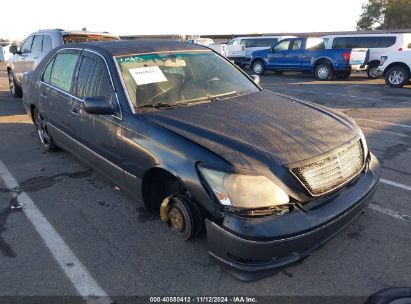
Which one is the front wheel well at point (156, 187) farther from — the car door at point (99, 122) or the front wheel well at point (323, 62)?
the front wheel well at point (323, 62)

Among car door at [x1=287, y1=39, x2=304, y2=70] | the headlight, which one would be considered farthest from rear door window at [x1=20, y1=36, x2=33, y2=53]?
car door at [x1=287, y1=39, x2=304, y2=70]

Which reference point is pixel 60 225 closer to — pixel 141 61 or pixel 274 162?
pixel 141 61

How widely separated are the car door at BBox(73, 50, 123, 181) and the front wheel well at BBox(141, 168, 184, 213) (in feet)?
1.30

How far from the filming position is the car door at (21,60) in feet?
30.0

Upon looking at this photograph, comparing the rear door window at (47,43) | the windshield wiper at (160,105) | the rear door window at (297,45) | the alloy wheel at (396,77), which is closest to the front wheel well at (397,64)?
the alloy wheel at (396,77)

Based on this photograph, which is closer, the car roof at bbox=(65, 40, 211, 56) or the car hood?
the car hood

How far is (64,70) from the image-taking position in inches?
179

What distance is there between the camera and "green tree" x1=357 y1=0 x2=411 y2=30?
3982 centimetres

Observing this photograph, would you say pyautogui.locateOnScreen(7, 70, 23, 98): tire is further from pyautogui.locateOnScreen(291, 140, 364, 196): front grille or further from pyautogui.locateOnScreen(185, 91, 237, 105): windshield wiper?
pyautogui.locateOnScreen(291, 140, 364, 196): front grille

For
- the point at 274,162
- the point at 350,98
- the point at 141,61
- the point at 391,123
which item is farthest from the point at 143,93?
the point at 350,98

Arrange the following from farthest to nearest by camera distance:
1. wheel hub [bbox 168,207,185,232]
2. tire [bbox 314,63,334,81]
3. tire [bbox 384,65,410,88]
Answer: tire [bbox 314,63,334,81] → tire [bbox 384,65,410,88] → wheel hub [bbox 168,207,185,232]

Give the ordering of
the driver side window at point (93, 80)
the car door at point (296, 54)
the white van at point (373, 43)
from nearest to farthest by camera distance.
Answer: the driver side window at point (93, 80) < the white van at point (373, 43) < the car door at point (296, 54)

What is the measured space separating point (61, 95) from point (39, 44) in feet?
16.8

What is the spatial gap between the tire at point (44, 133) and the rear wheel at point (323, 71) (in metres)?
13.4
